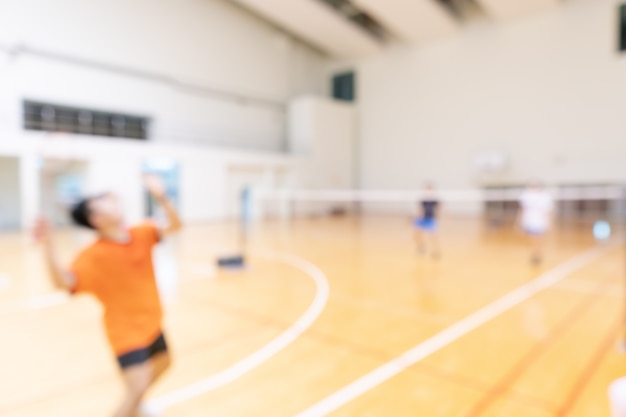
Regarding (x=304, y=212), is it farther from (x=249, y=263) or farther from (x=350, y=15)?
(x=249, y=263)

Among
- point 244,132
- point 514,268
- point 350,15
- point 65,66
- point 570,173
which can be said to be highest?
point 350,15

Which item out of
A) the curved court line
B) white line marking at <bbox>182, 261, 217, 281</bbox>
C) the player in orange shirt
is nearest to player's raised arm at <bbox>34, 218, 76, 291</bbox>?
the player in orange shirt

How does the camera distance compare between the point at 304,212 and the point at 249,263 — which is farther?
the point at 304,212

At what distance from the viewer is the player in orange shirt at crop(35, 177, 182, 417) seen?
78.2 inches

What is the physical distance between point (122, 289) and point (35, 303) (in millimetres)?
4071

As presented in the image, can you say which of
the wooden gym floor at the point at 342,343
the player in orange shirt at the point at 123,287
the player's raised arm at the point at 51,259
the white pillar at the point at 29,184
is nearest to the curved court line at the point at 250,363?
the wooden gym floor at the point at 342,343

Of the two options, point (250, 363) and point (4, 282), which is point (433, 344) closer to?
point (250, 363)

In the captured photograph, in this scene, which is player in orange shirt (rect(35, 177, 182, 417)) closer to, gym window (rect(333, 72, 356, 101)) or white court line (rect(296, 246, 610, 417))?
white court line (rect(296, 246, 610, 417))

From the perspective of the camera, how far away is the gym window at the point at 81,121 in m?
13.7

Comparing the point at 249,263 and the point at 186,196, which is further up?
the point at 186,196

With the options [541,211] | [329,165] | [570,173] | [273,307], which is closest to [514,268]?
[541,211]

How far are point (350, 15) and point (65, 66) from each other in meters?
A: 12.4

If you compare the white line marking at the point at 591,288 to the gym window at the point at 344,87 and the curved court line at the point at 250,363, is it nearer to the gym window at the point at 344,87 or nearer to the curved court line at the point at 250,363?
the curved court line at the point at 250,363

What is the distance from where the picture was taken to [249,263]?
7.64 metres
